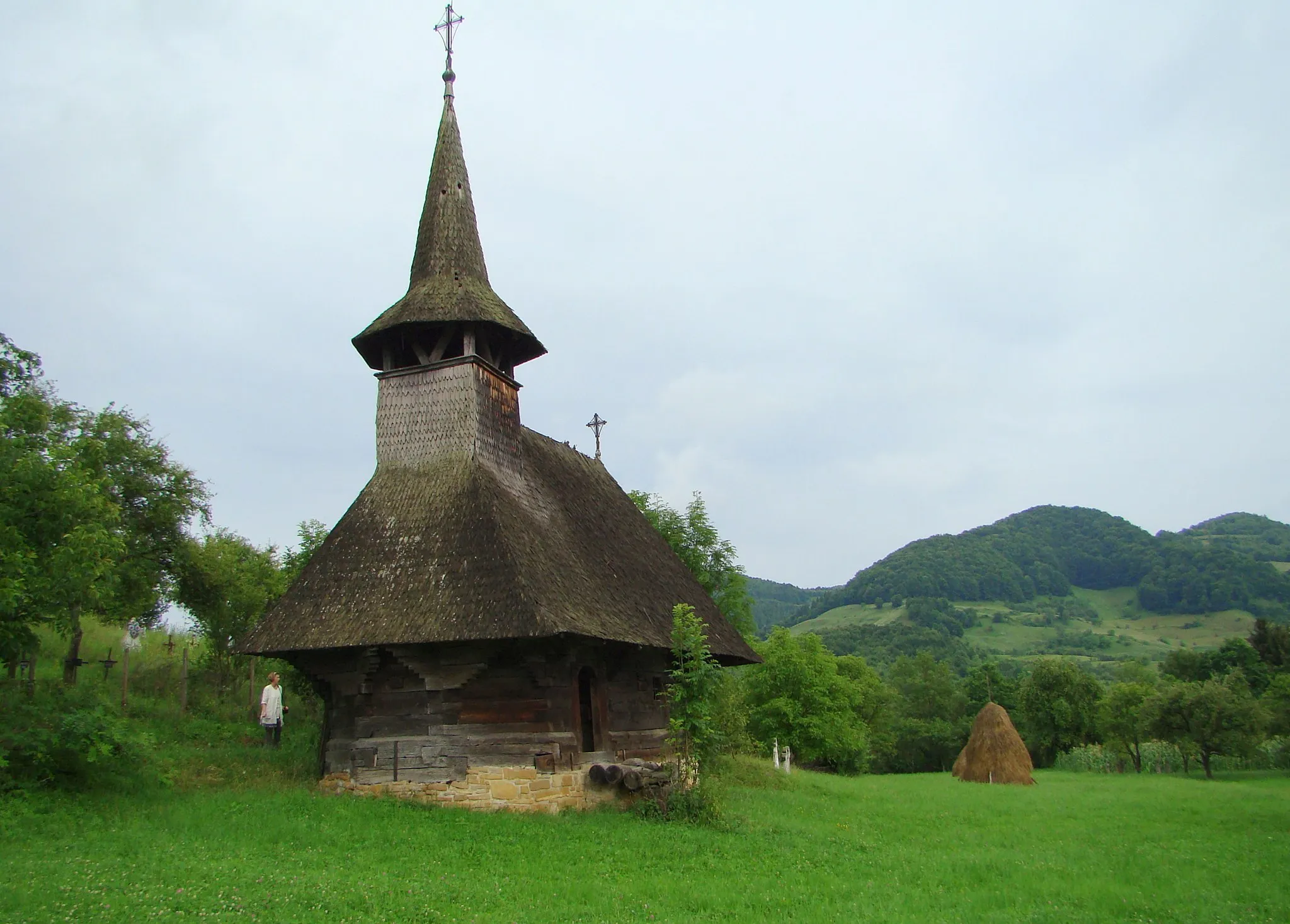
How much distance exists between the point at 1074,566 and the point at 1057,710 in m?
110

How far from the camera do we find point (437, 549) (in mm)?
13344

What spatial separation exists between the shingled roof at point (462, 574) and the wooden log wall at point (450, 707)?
576mm

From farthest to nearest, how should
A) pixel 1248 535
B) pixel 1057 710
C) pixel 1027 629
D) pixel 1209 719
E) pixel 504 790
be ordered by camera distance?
1. pixel 1248 535
2. pixel 1027 629
3. pixel 1057 710
4. pixel 1209 719
5. pixel 504 790

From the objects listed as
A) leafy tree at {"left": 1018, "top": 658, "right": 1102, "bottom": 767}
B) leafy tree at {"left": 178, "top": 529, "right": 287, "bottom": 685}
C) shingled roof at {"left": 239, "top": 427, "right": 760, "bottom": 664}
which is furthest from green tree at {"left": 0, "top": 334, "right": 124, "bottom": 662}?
leafy tree at {"left": 1018, "top": 658, "right": 1102, "bottom": 767}

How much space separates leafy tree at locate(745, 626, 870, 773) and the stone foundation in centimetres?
2049

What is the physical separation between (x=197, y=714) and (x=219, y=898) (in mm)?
13819

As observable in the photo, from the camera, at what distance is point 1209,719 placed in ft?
99.3

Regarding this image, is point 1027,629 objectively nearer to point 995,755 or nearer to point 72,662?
point 995,755

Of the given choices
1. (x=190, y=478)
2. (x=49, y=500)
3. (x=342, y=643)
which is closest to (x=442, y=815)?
(x=342, y=643)

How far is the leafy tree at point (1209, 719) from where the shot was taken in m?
29.6

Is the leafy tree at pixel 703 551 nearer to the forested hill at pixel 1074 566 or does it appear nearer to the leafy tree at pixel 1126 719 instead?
the leafy tree at pixel 1126 719

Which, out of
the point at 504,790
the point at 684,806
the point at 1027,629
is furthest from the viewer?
the point at 1027,629

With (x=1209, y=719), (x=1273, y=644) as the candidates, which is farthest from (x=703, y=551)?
(x=1273, y=644)

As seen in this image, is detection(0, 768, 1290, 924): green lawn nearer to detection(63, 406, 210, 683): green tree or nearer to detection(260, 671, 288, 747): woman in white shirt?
detection(260, 671, 288, 747): woman in white shirt
